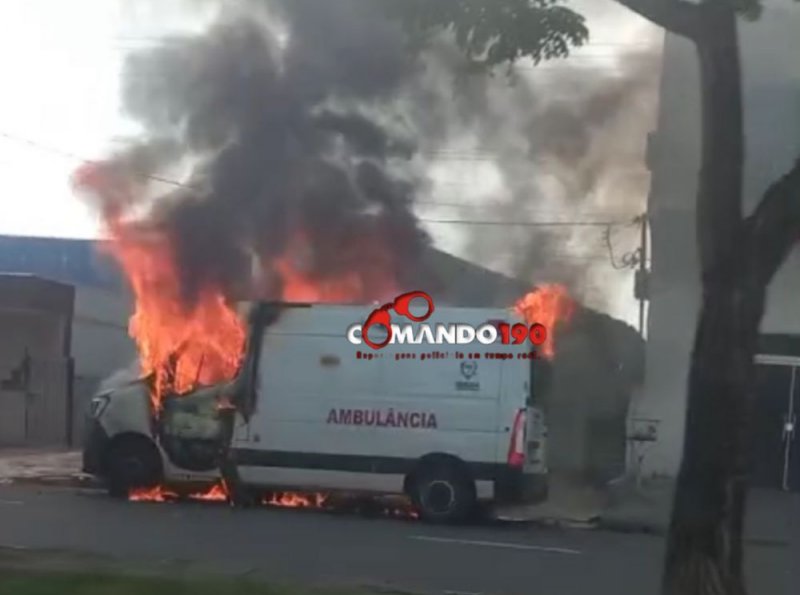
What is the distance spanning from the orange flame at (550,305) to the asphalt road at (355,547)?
164 inches

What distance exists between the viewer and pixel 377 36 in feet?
58.7

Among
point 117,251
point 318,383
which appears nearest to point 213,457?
point 318,383

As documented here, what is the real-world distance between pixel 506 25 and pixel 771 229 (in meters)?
1.89

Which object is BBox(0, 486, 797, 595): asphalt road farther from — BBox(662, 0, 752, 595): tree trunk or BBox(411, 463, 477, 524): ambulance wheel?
BBox(662, 0, 752, 595): tree trunk

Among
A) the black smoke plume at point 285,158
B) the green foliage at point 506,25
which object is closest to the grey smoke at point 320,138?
the black smoke plume at point 285,158

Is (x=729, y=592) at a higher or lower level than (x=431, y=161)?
lower

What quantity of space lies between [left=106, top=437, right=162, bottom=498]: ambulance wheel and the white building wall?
744 cm

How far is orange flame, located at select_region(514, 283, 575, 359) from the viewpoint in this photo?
1936cm

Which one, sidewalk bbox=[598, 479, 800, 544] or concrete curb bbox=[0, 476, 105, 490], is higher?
sidewalk bbox=[598, 479, 800, 544]

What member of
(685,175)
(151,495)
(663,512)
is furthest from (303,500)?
(685,175)

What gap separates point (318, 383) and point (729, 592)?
27.9ft

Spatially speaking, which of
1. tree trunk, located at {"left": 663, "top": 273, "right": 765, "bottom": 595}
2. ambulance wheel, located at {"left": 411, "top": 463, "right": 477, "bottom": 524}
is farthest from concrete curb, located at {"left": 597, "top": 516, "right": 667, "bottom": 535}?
tree trunk, located at {"left": 663, "top": 273, "right": 765, "bottom": 595}

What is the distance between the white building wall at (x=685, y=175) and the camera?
19.8 meters

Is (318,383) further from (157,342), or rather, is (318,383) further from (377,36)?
(377,36)
